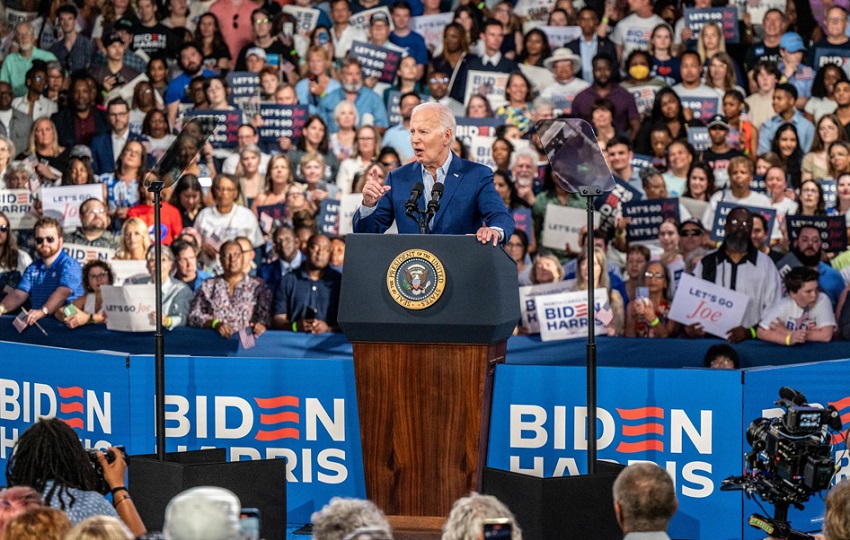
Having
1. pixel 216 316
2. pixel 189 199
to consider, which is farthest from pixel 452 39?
pixel 216 316

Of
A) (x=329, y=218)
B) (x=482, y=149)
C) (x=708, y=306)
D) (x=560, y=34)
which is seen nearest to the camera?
(x=708, y=306)

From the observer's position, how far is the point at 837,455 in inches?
254

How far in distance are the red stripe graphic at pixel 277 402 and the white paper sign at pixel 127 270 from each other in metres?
3.14

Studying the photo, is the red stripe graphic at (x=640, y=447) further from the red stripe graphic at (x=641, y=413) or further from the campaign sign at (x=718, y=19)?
the campaign sign at (x=718, y=19)

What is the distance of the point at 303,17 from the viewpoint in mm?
12383

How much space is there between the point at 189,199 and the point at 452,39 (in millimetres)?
2524

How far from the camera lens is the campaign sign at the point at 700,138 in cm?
1059

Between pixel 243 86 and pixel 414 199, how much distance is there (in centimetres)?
651

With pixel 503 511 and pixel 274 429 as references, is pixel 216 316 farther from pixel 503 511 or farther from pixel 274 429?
pixel 503 511

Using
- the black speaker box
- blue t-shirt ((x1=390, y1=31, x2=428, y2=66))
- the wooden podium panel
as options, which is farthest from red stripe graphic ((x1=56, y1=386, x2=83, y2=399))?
blue t-shirt ((x1=390, y1=31, x2=428, y2=66))

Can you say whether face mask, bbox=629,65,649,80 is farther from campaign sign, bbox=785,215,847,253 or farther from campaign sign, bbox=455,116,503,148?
campaign sign, bbox=785,215,847,253

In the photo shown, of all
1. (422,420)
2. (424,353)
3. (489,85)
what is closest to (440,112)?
(424,353)

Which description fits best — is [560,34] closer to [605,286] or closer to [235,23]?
[235,23]

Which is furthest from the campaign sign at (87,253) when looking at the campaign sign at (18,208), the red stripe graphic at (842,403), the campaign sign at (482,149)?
the red stripe graphic at (842,403)
